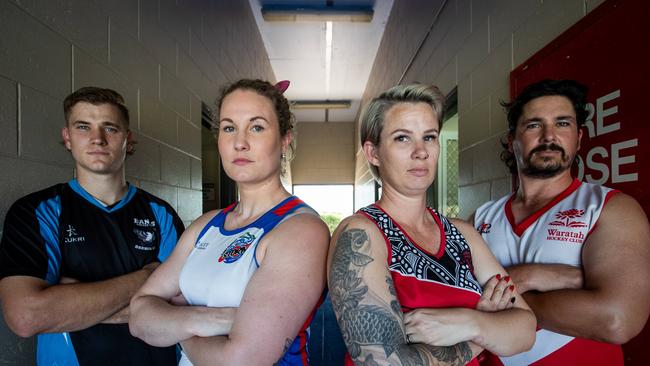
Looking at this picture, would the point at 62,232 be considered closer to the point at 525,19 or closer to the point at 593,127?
the point at 593,127

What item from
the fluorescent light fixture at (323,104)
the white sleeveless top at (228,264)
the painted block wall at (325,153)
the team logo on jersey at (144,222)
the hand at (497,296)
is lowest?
the hand at (497,296)

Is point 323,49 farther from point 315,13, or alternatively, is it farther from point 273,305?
point 273,305

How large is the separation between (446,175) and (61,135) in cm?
330

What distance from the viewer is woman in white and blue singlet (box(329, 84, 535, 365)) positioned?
0.87 metres

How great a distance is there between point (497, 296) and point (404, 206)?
333 mm

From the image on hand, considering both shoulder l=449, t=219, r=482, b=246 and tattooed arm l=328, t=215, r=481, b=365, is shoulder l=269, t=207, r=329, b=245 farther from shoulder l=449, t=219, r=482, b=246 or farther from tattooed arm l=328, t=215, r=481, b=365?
shoulder l=449, t=219, r=482, b=246

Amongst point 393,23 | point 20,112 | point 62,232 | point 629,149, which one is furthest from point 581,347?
point 393,23

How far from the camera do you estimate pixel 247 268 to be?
0.93 meters

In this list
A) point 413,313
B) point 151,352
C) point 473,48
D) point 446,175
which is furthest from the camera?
point 446,175

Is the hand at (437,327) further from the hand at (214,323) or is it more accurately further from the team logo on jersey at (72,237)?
the team logo on jersey at (72,237)

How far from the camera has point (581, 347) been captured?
3.75 feet

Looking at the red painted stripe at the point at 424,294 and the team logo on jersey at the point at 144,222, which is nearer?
the red painted stripe at the point at 424,294

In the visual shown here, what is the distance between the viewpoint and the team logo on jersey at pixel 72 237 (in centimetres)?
126

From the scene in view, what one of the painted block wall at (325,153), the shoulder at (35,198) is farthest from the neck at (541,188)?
the painted block wall at (325,153)
